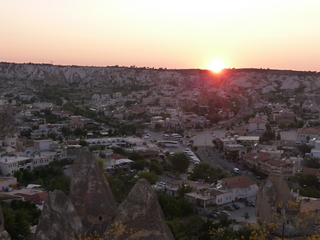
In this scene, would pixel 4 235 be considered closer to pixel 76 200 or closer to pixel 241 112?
pixel 76 200

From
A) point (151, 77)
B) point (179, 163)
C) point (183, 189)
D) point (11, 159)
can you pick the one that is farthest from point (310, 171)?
point (151, 77)

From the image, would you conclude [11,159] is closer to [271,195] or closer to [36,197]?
[36,197]

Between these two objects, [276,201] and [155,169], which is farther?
[155,169]

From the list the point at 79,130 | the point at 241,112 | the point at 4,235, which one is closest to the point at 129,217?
the point at 4,235

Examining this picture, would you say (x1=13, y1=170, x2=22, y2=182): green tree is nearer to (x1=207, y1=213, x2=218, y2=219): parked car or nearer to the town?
the town

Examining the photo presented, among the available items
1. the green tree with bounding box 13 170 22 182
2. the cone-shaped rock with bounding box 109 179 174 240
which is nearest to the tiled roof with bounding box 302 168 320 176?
the green tree with bounding box 13 170 22 182

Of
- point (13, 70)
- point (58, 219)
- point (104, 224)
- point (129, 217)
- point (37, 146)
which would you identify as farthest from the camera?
point (13, 70)

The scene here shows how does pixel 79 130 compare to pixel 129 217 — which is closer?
pixel 129 217

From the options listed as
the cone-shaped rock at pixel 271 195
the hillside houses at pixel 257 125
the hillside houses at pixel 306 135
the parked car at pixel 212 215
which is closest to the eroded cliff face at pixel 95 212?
the cone-shaped rock at pixel 271 195
